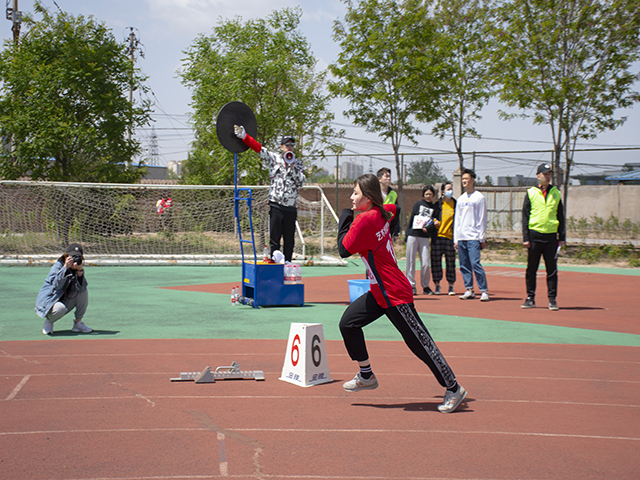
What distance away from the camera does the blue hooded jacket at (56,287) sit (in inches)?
271

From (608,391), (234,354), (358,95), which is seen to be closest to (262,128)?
(358,95)

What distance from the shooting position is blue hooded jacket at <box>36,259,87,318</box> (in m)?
6.88

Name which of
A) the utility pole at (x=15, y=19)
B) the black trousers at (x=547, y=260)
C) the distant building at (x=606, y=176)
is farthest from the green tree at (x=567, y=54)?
the utility pole at (x=15, y=19)

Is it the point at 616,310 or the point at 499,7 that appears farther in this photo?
the point at 499,7

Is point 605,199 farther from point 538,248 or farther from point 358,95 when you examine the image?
point 538,248

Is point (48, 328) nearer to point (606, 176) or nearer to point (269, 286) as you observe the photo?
point (269, 286)

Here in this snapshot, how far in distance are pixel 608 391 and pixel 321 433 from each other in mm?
2638

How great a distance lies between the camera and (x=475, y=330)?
7.57 m

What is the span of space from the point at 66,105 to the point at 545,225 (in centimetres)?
1589

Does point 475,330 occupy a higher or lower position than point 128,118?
lower

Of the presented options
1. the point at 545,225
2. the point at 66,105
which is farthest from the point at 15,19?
the point at 545,225

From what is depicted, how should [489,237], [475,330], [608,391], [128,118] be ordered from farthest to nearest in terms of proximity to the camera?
[489,237], [128,118], [475,330], [608,391]

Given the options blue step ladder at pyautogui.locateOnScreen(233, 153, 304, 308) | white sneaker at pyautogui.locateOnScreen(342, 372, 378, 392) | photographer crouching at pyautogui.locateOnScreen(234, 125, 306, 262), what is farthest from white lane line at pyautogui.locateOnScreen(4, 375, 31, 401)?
photographer crouching at pyautogui.locateOnScreen(234, 125, 306, 262)

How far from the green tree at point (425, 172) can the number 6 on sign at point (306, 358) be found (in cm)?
1972
